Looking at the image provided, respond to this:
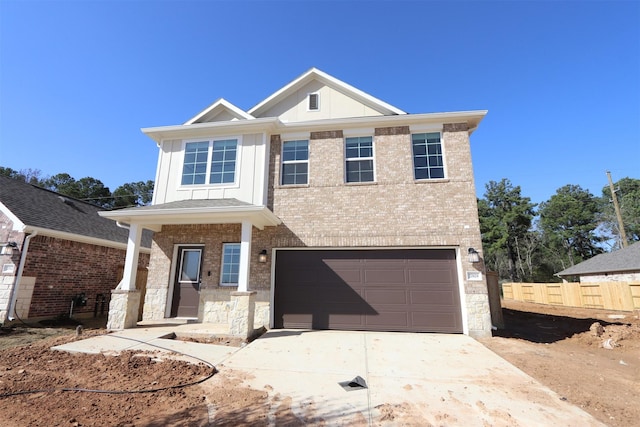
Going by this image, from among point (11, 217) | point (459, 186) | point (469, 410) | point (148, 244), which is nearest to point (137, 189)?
point (148, 244)

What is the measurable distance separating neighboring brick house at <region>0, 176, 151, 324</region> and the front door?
13.9 ft

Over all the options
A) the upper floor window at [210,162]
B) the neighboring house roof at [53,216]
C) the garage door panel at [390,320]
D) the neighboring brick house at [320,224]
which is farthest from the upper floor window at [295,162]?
the neighboring house roof at [53,216]

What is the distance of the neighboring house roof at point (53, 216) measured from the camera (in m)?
9.49

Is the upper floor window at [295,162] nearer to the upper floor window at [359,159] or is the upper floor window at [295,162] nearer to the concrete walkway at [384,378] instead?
the upper floor window at [359,159]

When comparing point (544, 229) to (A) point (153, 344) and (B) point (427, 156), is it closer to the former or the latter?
(B) point (427, 156)

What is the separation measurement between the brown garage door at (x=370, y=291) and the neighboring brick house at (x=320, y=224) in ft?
0.10

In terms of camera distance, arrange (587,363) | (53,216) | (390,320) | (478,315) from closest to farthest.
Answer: (587,363) < (478,315) < (390,320) < (53,216)

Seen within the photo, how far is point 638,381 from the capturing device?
4.84 meters

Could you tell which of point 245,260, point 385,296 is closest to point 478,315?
point 385,296

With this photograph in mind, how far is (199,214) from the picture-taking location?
792 centimetres

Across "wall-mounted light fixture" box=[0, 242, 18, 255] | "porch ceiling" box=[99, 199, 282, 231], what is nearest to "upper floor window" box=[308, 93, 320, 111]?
"porch ceiling" box=[99, 199, 282, 231]

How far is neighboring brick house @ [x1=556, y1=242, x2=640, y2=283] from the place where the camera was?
18219 mm

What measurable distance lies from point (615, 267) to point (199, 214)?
85.4ft

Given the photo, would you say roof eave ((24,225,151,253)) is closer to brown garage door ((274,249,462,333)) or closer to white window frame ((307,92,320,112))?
brown garage door ((274,249,462,333))
